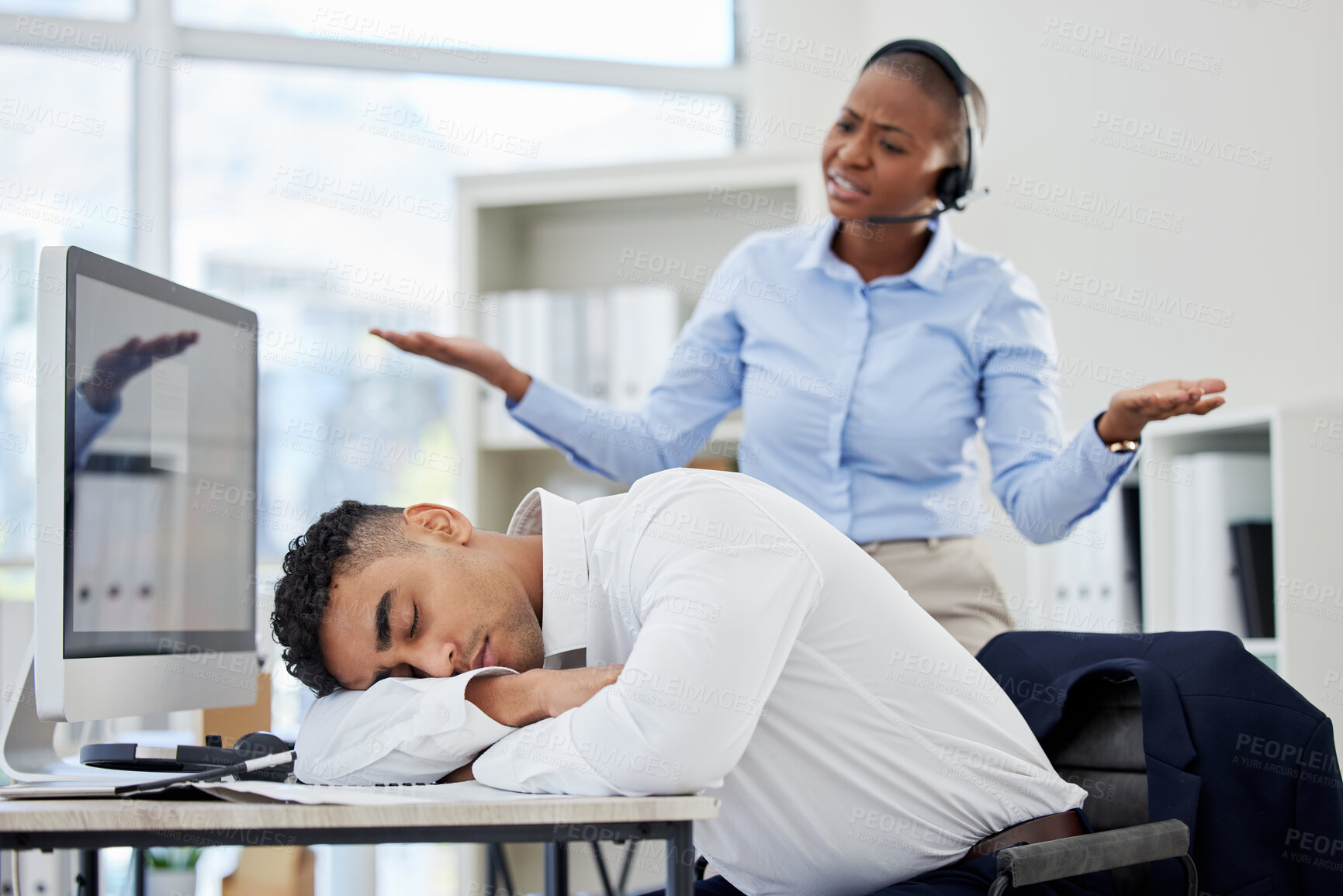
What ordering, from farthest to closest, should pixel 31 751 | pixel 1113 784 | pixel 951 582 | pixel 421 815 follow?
pixel 951 582
pixel 31 751
pixel 1113 784
pixel 421 815

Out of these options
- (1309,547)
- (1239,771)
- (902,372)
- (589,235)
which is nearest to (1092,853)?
(1239,771)

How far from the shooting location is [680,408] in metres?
2.12

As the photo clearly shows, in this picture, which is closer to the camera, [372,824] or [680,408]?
[372,824]

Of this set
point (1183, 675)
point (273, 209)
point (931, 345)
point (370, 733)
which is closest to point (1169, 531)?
point (931, 345)

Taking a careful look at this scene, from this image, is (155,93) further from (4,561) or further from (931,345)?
(931,345)

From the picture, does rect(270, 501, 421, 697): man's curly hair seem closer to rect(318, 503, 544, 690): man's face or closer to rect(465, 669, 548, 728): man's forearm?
rect(318, 503, 544, 690): man's face

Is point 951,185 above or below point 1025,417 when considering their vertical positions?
above

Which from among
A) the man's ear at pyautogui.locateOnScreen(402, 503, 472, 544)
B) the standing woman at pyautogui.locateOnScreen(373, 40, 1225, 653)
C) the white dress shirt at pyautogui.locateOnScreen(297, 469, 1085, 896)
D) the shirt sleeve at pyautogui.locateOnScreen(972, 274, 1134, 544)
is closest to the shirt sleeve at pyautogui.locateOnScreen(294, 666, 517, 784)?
the white dress shirt at pyautogui.locateOnScreen(297, 469, 1085, 896)

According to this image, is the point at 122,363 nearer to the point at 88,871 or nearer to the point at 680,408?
the point at 88,871

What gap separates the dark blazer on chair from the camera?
1.07 meters

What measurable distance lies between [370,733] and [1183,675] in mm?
796

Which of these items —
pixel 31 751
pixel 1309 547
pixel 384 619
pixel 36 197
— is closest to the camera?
pixel 384 619

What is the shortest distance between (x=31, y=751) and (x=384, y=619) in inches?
24.3

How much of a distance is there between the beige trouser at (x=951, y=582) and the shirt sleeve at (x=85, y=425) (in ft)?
3.66
